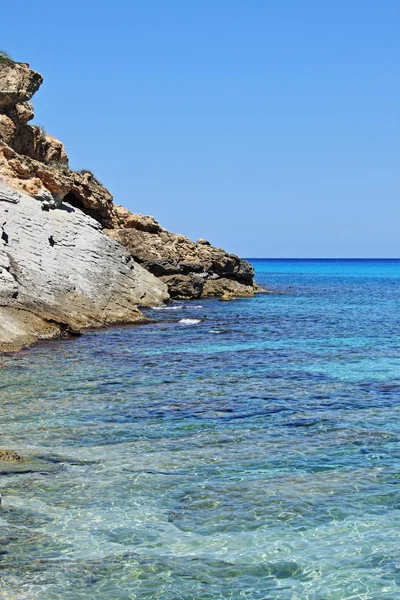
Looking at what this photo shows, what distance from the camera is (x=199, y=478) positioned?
13.3m

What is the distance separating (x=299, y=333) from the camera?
36094mm

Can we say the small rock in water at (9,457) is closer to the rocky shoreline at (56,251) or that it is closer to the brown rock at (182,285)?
the rocky shoreline at (56,251)

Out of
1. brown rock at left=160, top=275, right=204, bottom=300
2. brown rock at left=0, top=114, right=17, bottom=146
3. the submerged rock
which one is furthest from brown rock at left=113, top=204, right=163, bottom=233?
the submerged rock

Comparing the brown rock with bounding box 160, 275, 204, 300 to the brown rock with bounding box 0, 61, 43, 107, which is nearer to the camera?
the brown rock with bounding box 0, 61, 43, 107

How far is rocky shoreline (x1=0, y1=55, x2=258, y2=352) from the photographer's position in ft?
102

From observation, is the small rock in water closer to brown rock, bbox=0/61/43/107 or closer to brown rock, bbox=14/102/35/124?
brown rock, bbox=0/61/43/107

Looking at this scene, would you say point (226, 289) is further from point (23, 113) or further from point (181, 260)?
point (23, 113)

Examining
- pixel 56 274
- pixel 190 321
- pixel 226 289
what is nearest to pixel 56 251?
pixel 56 274

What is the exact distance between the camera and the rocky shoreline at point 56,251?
3098cm

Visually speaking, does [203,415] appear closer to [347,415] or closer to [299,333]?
[347,415]

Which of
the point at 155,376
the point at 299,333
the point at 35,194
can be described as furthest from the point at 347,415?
the point at 35,194

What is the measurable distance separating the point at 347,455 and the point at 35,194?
28022 mm

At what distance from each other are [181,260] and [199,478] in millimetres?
47168

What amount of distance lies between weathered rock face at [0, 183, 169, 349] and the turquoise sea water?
12.2 ft
